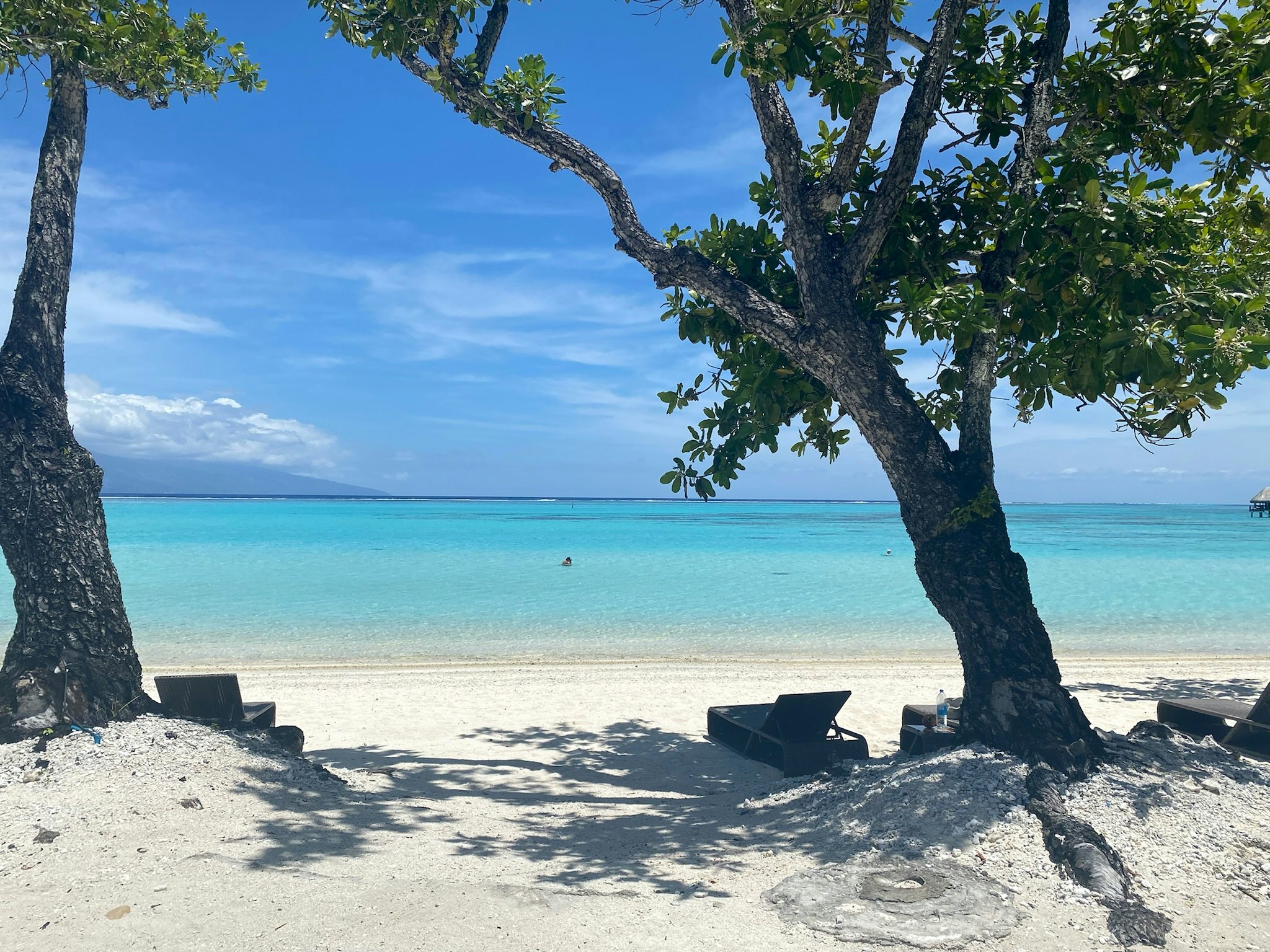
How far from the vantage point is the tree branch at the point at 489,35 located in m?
6.79

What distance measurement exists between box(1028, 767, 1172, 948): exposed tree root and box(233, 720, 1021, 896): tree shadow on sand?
0.22 meters

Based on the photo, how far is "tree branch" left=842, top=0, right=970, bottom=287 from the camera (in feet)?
19.1

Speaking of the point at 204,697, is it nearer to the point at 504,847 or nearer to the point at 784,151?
the point at 504,847

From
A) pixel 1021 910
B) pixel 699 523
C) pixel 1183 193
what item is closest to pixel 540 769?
pixel 1021 910

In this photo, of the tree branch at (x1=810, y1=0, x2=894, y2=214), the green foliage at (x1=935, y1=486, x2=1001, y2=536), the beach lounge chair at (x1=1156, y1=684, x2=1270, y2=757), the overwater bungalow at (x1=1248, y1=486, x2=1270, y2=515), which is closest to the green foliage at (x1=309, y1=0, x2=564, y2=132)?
the tree branch at (x1=810, y1=0, x2=894, y2=214)

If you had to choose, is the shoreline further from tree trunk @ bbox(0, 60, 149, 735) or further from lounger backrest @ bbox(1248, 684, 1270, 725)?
lounger backrest @ bbox(1248, 684, 1270, 725)

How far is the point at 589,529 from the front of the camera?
271ft

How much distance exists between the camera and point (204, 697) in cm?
689

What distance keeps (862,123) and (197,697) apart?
7.22 meters

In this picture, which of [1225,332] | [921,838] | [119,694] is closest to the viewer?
[1225,332]

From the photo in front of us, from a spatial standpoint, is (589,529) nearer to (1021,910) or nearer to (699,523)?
(699,523)

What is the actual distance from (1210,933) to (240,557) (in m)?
43.6

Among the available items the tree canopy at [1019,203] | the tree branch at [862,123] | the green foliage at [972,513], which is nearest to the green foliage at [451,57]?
the tree canopy at [1019,203]

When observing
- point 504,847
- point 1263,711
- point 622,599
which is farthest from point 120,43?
point 622,599
